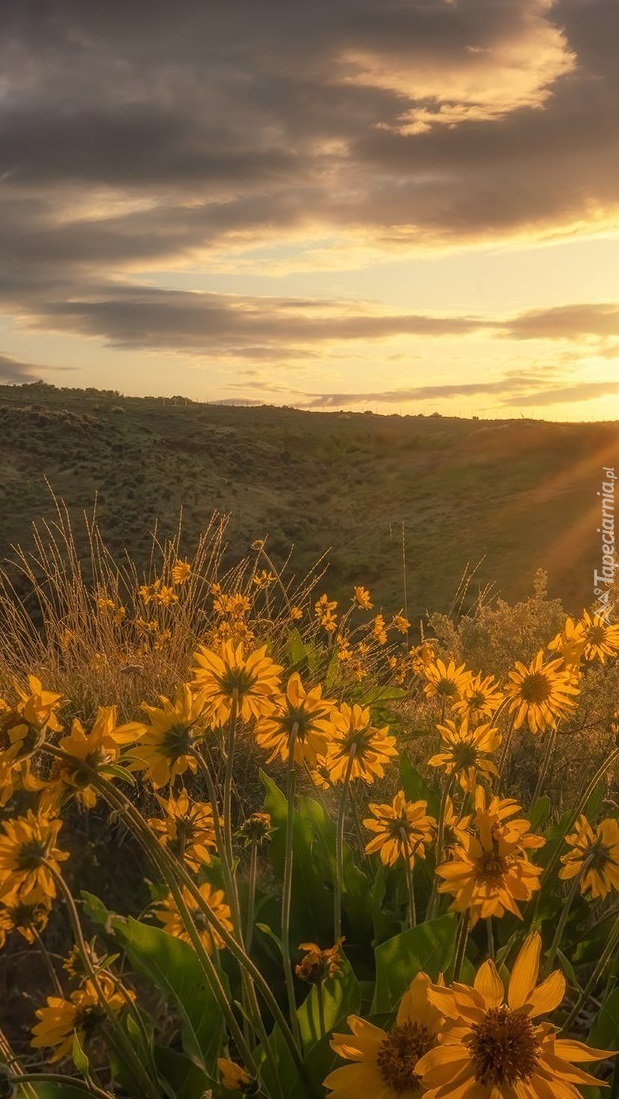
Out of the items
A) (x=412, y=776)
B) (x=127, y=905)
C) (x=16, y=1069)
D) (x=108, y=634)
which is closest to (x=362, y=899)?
(x=412, y=776)

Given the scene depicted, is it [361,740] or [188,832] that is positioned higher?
[361,740]

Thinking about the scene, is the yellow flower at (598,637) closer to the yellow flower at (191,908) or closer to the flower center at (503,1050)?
the yellow flower at (191,908)

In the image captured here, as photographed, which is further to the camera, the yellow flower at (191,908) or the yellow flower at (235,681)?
the yellow flower at (191,908)

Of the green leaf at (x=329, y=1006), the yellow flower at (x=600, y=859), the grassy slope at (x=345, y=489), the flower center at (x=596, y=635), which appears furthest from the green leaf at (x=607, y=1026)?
the grassy slope at (x=345, y=489)

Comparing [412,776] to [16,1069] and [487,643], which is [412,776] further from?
[487,643]

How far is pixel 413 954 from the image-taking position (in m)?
1.91

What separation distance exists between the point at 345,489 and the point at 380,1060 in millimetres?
23162

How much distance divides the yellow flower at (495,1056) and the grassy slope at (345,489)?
537 inches

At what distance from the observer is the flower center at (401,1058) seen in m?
1.20

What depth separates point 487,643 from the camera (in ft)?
18.3

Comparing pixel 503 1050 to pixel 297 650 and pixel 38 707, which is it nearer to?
pixel 38 707

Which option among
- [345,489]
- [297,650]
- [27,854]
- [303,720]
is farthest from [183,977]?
[345,489]

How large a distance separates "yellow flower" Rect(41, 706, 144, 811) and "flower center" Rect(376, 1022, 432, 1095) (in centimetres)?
56

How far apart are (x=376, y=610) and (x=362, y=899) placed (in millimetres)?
13176
